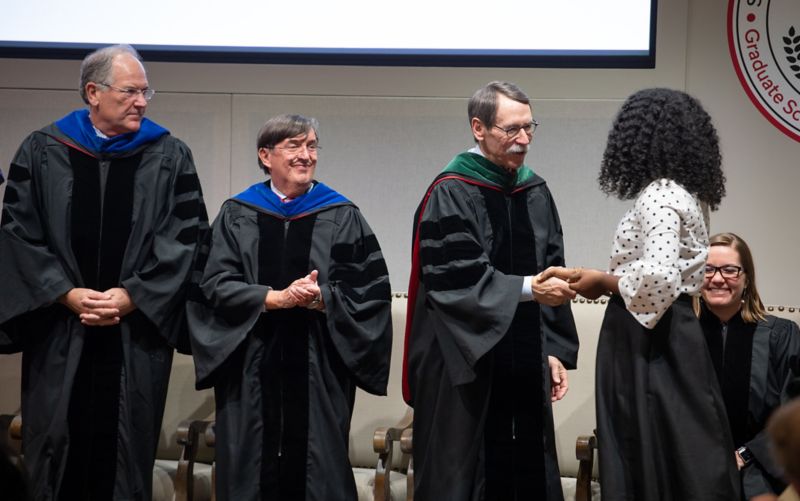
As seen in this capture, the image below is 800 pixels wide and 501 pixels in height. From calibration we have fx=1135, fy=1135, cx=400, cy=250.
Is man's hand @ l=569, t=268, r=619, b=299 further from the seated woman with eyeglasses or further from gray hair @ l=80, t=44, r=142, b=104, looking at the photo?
gray hair @ l=80, t=44, r=142, b=104

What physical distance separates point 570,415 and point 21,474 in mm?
3327

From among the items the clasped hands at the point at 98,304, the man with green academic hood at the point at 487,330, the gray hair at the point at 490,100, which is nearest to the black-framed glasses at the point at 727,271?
the man with green academic hood at the point at 487,330

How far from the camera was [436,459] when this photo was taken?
168 inches

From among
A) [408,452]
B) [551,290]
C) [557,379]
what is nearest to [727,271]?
[557,379]

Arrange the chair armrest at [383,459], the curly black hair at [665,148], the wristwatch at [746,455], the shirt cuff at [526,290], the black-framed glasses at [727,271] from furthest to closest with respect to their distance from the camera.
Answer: the chair armrest at [383,459]
the black-framed glasses at [727,271]
the wristwatch at [746,455]
the shirt cuff at [526,290]
the curly black hair at [665,148]

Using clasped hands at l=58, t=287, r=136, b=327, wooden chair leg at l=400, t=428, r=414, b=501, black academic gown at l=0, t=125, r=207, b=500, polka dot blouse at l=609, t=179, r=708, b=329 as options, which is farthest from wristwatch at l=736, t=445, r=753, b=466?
clasped hands at l=58, t=287, r=136, b=327

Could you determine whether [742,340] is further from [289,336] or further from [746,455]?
[289,336]

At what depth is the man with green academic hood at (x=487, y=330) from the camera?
4.18 metres

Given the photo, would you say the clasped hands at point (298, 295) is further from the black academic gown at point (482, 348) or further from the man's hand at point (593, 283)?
the man's hand at point (593, 283)

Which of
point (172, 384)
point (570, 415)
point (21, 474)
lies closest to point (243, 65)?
point (172, 384)

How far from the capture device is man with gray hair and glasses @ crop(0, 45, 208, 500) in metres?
4.45

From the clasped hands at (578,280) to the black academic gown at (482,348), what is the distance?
107mm

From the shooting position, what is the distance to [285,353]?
4.55m

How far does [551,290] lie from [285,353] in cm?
115
